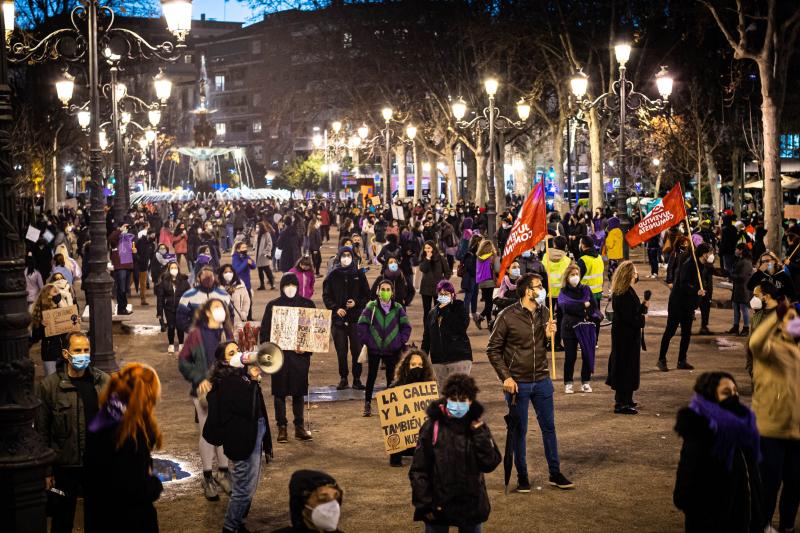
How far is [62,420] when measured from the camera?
7.72 m

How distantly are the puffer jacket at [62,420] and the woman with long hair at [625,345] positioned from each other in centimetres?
640

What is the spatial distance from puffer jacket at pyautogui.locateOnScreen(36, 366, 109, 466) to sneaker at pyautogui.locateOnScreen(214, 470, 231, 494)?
2154 millimetres

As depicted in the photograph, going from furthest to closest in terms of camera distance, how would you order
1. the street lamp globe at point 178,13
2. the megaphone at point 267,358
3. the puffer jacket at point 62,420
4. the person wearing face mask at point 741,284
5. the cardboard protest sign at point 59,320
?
the person wearing face mask at point 741,284 < the street lamp globe at point 178,13 < the cardboard protest sign at point 59,320 < the megaphone at point 267,358 < the puffer jacket at point 62,420

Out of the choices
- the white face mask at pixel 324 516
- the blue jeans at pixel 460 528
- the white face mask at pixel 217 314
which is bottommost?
the blue jeans at pixel 460 528

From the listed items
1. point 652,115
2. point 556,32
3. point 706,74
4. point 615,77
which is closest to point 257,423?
point 615,77

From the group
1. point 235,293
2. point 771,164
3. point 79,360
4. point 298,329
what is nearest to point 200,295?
point 235,293

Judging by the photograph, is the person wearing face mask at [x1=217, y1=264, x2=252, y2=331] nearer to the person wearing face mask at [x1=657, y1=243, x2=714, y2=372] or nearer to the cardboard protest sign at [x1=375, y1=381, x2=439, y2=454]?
the cardboard protest sign at [x1=375, y1=381, x2=439, y2=454]

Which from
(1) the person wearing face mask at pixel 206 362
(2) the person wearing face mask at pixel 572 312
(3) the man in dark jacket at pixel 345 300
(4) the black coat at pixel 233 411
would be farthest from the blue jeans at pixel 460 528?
(3) the man in dark jacket at pixel 345 300

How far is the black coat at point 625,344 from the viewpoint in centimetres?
1250

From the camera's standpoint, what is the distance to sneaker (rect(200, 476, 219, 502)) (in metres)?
9.61

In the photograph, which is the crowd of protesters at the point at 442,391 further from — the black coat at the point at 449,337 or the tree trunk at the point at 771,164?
the tree trunk at the point at 771,164

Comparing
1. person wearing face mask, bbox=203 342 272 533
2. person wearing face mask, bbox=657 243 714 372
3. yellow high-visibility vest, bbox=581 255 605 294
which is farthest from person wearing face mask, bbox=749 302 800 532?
yellow high-visibility vest, bbox=581 255 605 294

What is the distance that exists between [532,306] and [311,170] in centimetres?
9810

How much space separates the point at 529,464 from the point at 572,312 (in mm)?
3529
